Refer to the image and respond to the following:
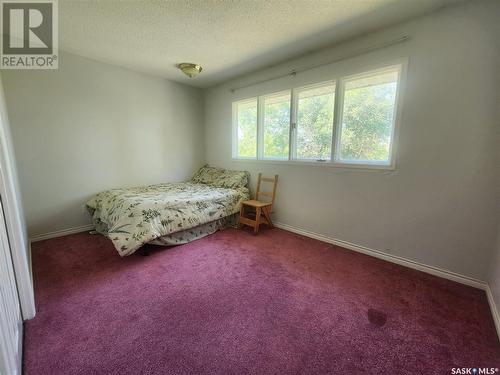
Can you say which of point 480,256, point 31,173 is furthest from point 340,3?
point 31,173

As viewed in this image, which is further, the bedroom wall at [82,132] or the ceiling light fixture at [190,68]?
the ceiling light fixture at [190,68]

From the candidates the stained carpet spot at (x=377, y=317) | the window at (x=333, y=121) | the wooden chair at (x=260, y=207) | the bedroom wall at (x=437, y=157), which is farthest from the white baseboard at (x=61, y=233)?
the stained carpet spot at (x=377, y=317)

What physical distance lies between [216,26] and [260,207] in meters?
2.11

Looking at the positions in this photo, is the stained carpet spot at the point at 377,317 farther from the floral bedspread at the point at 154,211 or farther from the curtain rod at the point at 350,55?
the curtain rod at the point at 350,55

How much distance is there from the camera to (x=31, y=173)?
260cm

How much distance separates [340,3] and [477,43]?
1128 millimetres

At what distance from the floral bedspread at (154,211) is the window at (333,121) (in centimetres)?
106

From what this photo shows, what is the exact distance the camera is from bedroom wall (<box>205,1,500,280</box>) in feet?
5.70

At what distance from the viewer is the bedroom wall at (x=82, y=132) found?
256 centimetres

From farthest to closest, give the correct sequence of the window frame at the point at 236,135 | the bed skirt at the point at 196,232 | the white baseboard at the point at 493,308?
the window frame at the point at 236,135
the bed skirt at the point at 196,232
the white baseboard at the point at 493,308

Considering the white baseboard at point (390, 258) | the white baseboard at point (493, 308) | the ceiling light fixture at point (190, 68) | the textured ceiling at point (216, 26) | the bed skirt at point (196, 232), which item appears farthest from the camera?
the ceiling light fixture at point (190, 68)

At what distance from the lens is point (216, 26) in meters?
2.12

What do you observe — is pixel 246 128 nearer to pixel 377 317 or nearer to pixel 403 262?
pixel 403 262

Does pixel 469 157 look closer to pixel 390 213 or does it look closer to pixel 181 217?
pixel 390 213
